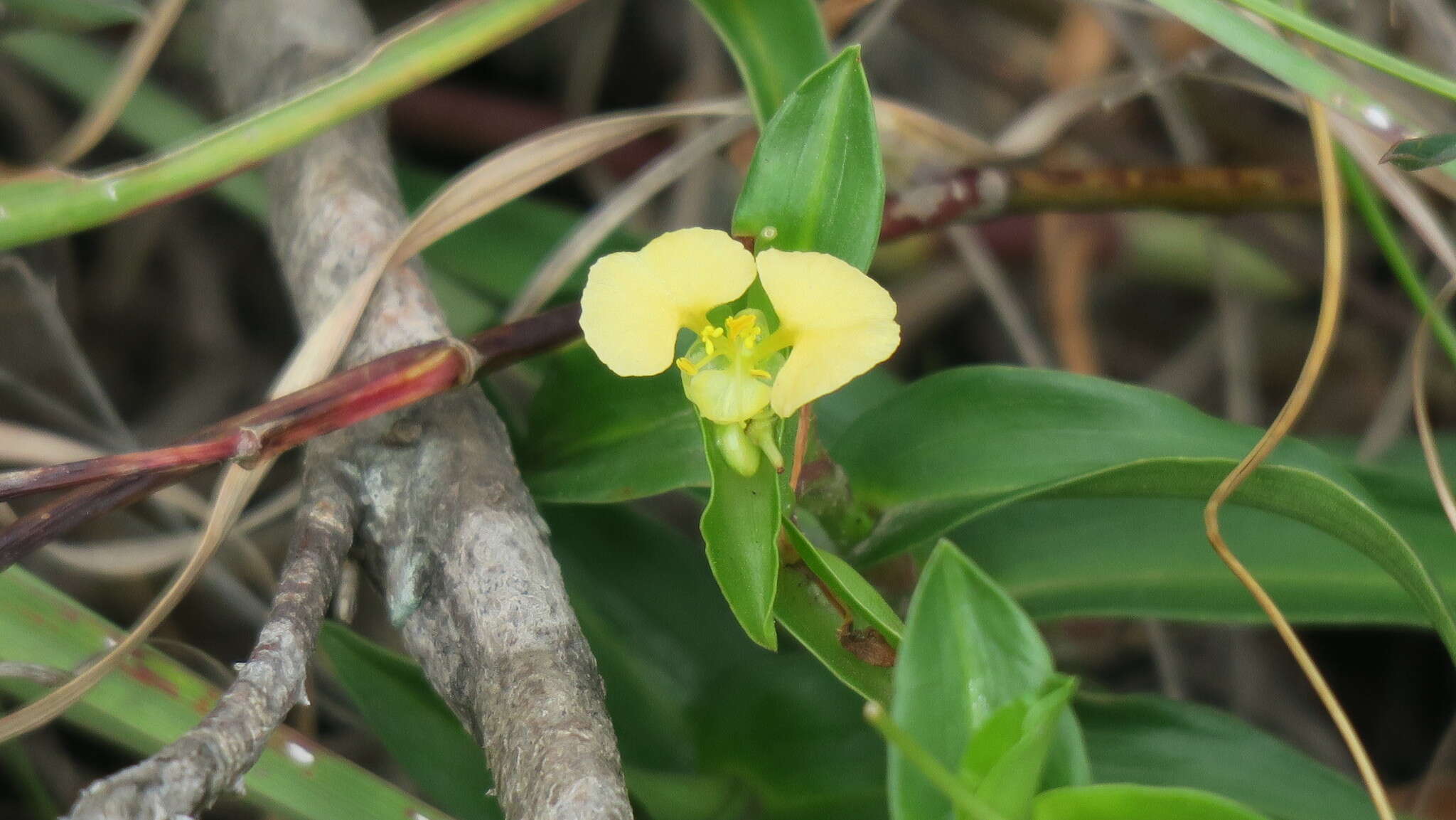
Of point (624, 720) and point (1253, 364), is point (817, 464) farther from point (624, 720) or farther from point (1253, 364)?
point (1253, 364)

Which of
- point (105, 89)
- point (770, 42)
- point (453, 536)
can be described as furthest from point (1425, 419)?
point (105, 89)

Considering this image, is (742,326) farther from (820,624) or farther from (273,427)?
(273,427)

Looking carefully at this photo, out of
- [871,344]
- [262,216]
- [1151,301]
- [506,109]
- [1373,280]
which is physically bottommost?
[871,344]

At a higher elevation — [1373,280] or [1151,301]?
[1151,301]

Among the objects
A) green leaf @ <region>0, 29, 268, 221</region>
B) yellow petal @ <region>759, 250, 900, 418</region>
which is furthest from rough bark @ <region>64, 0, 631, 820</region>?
green leaf @ <region>0, 29, 268, 221</region>

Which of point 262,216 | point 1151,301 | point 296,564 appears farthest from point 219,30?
point 1151,301

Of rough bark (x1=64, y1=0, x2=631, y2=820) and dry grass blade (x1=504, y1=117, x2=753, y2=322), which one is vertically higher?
dry grass blade (x1=504, y1=117, x2=753, y2=322)

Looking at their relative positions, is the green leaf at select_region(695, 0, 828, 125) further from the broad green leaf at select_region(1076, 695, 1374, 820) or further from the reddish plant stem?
the broad green leaf at select_region(1076, 695, 1374, 820)
